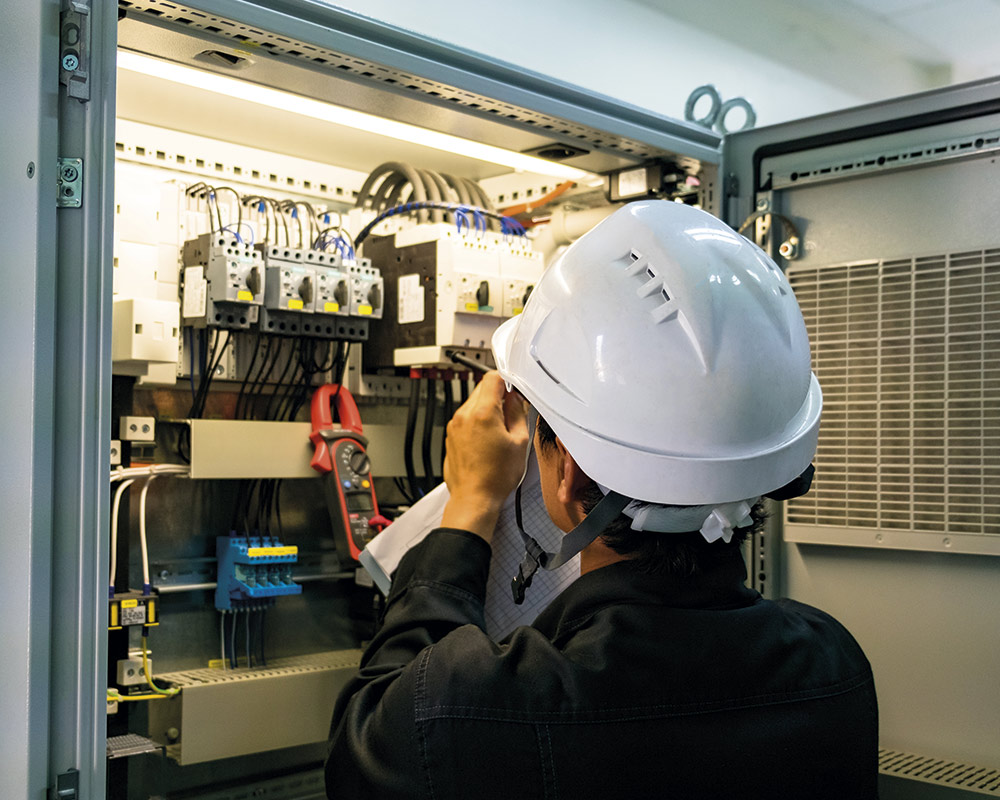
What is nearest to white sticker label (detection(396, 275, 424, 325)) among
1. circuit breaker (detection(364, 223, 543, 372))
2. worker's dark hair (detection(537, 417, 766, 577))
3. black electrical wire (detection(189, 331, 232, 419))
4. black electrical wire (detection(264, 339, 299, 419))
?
circuit breaker (detection(364, 223, 543, 372))

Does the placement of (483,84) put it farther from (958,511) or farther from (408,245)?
(958,511)

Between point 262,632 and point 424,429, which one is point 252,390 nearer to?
point 424,429

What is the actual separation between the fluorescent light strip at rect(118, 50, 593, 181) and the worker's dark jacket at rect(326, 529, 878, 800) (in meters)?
1.10

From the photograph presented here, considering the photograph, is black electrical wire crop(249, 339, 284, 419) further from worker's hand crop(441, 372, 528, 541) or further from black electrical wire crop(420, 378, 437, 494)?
worker's hand crop(441, 372, 528, 541)

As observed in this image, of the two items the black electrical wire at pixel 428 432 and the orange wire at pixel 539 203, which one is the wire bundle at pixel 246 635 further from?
the orange wire at pixel 539 203

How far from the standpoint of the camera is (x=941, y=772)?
1.85m

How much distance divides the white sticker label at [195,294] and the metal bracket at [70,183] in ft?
3.46

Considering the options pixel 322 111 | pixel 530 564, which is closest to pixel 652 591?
pixel 530 564

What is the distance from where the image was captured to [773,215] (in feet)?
7.10

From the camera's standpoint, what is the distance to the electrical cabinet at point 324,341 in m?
1.25

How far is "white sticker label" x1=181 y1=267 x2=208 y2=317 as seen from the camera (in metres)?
2.30

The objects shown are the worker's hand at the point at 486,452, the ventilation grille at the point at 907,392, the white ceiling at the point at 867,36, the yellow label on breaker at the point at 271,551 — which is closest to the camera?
the worker's hand at the point at 486,452

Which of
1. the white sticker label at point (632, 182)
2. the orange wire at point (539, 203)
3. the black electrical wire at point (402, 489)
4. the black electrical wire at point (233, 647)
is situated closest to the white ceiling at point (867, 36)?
the orange wire at point (539, 203)

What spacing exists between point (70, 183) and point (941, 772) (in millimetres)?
1731
